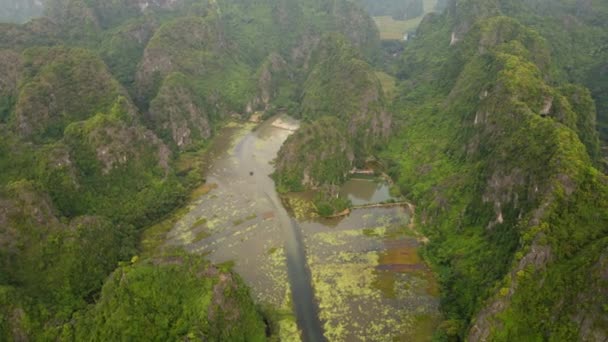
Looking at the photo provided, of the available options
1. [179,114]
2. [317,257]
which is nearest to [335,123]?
[179,114]

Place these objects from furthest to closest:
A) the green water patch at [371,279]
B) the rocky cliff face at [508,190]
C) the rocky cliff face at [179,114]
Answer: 1. the rocky cliff face at [179,114]
2. the green water patch at [371,279]
3. the rocky cliff face at [508,190]

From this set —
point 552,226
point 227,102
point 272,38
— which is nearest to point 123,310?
point 552,226

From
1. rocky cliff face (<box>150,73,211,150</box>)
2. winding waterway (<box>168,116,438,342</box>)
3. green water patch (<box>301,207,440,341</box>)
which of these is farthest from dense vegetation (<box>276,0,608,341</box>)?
rocky cliff face (<box>150,73,211,150</box>)

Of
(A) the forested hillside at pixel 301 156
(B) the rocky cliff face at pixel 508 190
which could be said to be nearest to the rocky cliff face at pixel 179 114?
(A) the forested hillside at pixel 301 156

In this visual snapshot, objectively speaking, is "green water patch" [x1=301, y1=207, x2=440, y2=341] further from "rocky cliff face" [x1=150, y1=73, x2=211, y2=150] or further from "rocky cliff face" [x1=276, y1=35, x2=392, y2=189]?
"rocky cliff face" [x1=150, y1=73, x2=211, y2=150]

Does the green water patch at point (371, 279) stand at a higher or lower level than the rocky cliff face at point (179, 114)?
lower

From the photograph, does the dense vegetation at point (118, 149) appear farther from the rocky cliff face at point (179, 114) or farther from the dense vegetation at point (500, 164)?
the dense vegetation at point (500, 164)

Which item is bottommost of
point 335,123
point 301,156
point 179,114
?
point 301,156

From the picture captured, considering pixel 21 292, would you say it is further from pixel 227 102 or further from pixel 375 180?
pixel 227 102

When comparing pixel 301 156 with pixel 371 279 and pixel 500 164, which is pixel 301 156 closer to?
pixel 371 279
